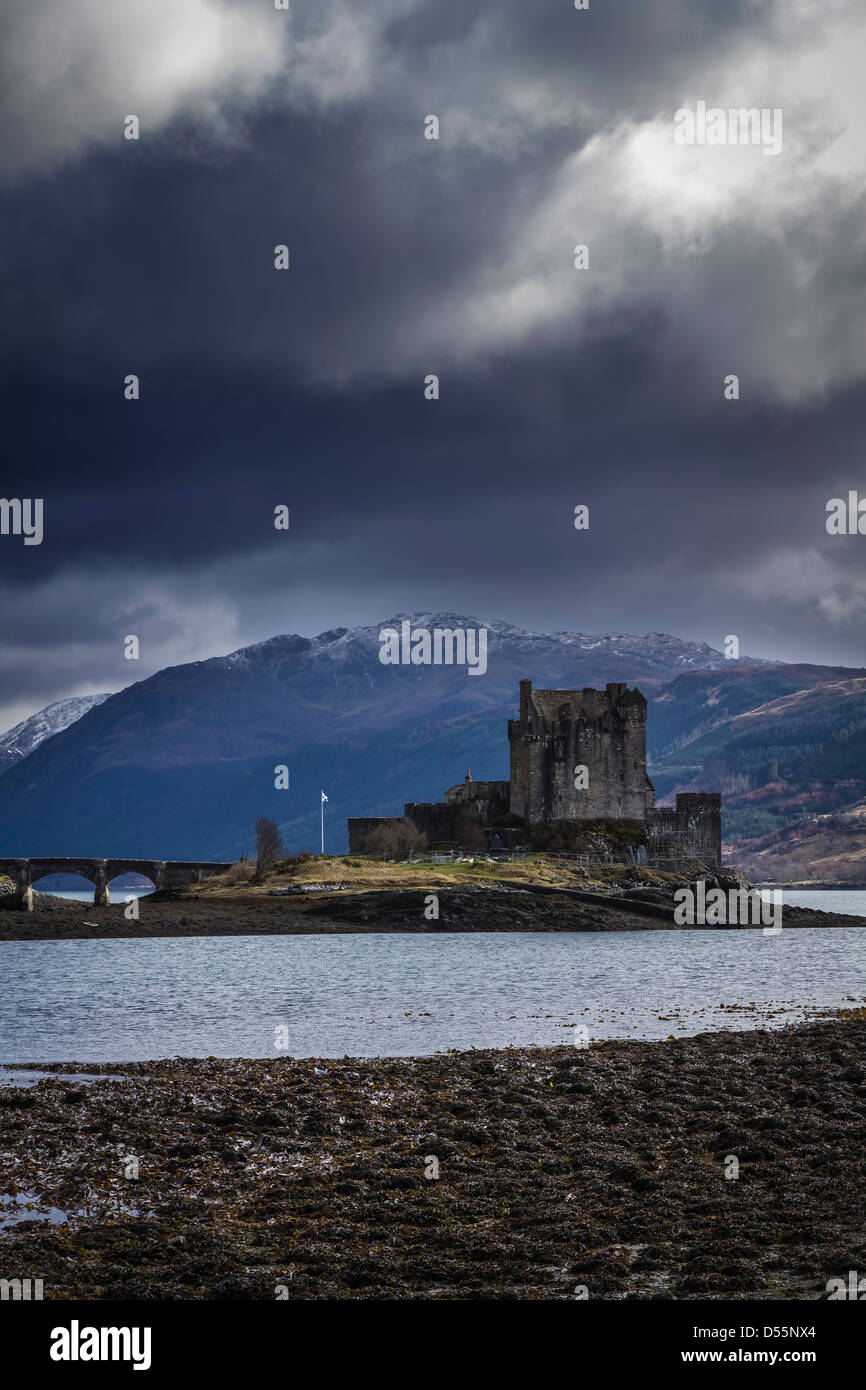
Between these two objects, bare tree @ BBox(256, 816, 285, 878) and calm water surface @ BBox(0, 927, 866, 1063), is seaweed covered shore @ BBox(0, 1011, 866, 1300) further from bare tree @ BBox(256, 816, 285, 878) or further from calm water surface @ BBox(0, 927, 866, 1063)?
bare tree @ BBox(256, 816, 285, 878)

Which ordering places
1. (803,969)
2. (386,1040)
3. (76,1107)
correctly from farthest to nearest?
(803,969)
(386,1040)
(76,1107)

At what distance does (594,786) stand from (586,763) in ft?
7.11

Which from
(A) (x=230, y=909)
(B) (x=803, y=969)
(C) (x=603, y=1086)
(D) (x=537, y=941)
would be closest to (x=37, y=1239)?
(C) (x=603, y=1086)

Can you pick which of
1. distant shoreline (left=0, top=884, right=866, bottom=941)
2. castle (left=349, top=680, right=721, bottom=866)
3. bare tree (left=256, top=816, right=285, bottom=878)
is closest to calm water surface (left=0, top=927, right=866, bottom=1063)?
distant shoreline (left=0, top=884, right=866, bottom=941)

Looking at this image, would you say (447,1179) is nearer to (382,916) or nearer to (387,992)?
(387,992)

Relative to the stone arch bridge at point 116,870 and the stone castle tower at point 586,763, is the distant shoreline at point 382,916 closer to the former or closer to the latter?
the stone arch bridge at point 116,870

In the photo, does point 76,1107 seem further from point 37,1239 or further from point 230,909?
point 230,909

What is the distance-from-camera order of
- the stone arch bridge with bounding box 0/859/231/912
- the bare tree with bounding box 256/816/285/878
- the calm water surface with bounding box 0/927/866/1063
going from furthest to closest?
the stone arch bridge with bounding box 0/859/231/912 → the bare tree with bounding box 256/816/285/878 → the calm water surface with bounding box 0/927/866/1063

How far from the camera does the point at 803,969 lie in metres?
63.0

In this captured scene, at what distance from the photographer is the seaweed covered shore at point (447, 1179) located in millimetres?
12656

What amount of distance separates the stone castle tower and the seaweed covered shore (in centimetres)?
7685

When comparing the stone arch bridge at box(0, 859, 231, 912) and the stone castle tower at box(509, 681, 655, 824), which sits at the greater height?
the stone castle tower at box(509, 681, 655, 824)

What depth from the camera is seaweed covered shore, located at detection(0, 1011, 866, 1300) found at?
12.7 meters
